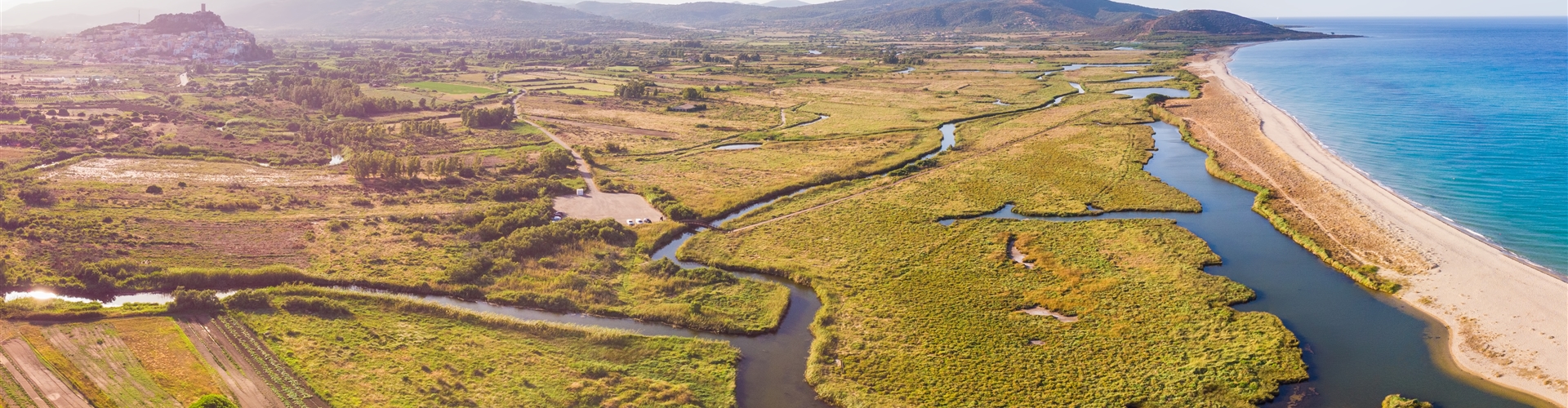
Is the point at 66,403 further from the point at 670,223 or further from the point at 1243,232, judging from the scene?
the point at 1243,232

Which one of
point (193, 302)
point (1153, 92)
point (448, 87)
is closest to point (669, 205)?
point (193, 302)

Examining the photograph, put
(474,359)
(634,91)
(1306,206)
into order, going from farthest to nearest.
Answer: (634,91) → (1306,206) → (474,359)

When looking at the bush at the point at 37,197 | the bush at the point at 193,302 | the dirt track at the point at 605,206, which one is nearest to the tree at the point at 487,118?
the dirt track at the point at 605,206

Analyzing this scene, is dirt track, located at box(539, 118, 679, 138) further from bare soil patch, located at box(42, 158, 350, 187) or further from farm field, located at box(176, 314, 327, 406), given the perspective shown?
farm field, located at box(176, 314, 327, 406)

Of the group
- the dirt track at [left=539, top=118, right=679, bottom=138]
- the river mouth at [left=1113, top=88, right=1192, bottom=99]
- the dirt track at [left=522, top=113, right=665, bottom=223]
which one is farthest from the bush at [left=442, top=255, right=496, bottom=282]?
the river mouth at [left=1113, top=88, right=1192, bottom=99]

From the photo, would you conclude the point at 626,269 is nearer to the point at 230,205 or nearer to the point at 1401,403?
the point at 230,205

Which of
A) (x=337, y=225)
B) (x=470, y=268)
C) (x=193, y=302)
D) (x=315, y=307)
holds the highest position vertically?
(x=337, y=225)
